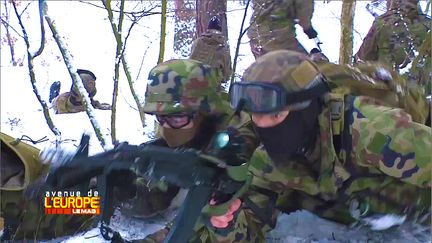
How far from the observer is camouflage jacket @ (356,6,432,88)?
3.25 meters

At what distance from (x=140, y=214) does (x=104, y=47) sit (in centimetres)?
706

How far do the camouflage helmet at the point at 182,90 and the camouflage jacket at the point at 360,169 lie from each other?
1.11ft

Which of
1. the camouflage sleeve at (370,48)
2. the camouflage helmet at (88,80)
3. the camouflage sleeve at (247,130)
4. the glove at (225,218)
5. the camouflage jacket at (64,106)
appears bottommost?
the camouflage jacket at (64,106)

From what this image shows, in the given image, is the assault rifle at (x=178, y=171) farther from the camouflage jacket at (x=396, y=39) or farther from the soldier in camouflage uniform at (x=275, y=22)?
the camouflage jacket at (x=396, y=39)

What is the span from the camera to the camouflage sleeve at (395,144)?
1562 mm

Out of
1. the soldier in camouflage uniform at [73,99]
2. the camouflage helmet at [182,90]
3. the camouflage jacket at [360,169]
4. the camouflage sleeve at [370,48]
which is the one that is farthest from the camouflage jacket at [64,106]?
the camouflage jacket at [360,169]

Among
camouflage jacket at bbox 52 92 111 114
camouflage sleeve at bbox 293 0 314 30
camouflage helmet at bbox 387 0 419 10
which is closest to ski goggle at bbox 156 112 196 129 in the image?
camouflage sleeve at bbox 293 0 314 30

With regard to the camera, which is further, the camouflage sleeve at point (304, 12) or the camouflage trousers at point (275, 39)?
the camouflage sleeve at point (304, 12)

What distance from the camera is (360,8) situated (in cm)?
819

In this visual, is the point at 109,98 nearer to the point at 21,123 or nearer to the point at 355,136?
the point at 21,123

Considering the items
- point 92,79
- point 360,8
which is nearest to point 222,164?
point 92,79

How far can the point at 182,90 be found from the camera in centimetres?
206

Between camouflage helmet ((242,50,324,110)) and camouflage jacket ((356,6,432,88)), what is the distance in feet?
5.51

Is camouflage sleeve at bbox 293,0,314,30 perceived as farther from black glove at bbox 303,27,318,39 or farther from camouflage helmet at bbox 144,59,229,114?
camouflage helmet at bbox 144,59,229,114
